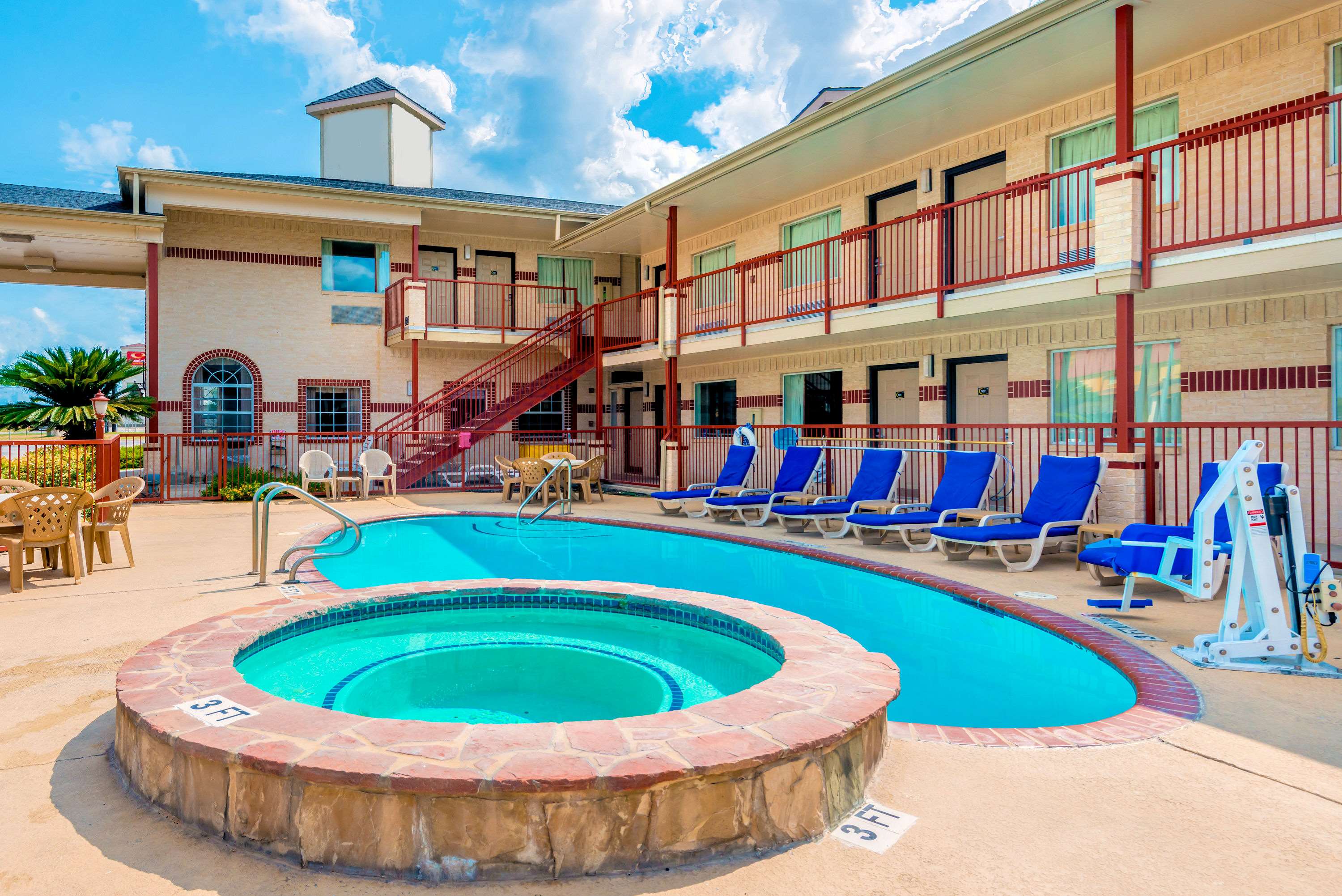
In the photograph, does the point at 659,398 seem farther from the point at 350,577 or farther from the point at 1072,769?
the point at 1072,769

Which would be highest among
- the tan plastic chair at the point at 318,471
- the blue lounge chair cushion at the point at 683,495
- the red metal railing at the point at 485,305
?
the red metal railing at the point at 485,305

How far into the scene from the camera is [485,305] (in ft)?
63.9

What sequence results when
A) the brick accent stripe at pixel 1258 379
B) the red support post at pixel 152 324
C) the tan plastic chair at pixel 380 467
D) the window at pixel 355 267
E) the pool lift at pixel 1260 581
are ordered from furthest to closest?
1. the window at pixel 355 267
2. the red support post at pixel 152 324
3. the tan plastic chair at pixel 380 467
4. the brick accent stripe at pixel 1258 379
5. the pool lift at pixel 1260 581

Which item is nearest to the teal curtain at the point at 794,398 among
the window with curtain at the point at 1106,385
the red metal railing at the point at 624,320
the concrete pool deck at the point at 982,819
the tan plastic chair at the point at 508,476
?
the red metal railing at the point at 624,320

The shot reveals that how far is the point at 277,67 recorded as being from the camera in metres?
187

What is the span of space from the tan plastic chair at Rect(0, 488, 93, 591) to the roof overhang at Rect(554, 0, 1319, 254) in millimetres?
9822

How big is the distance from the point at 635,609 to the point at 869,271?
29.0 ft

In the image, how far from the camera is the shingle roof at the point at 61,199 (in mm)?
15656

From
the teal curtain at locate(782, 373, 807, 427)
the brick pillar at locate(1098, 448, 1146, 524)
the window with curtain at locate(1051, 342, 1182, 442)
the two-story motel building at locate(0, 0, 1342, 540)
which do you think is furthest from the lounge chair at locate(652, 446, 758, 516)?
the brick pillar at locate(1098, 448, 1146, 524)

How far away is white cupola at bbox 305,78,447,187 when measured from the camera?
24.4 m

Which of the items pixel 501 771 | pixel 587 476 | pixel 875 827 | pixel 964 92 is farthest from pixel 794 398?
pixel 501 771

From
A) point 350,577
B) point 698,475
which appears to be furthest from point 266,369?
point 350,577

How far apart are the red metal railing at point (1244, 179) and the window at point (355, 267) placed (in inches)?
640

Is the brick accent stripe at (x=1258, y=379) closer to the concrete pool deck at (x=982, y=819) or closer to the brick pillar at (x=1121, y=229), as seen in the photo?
the brick pillar at (x=1121, y=229)
